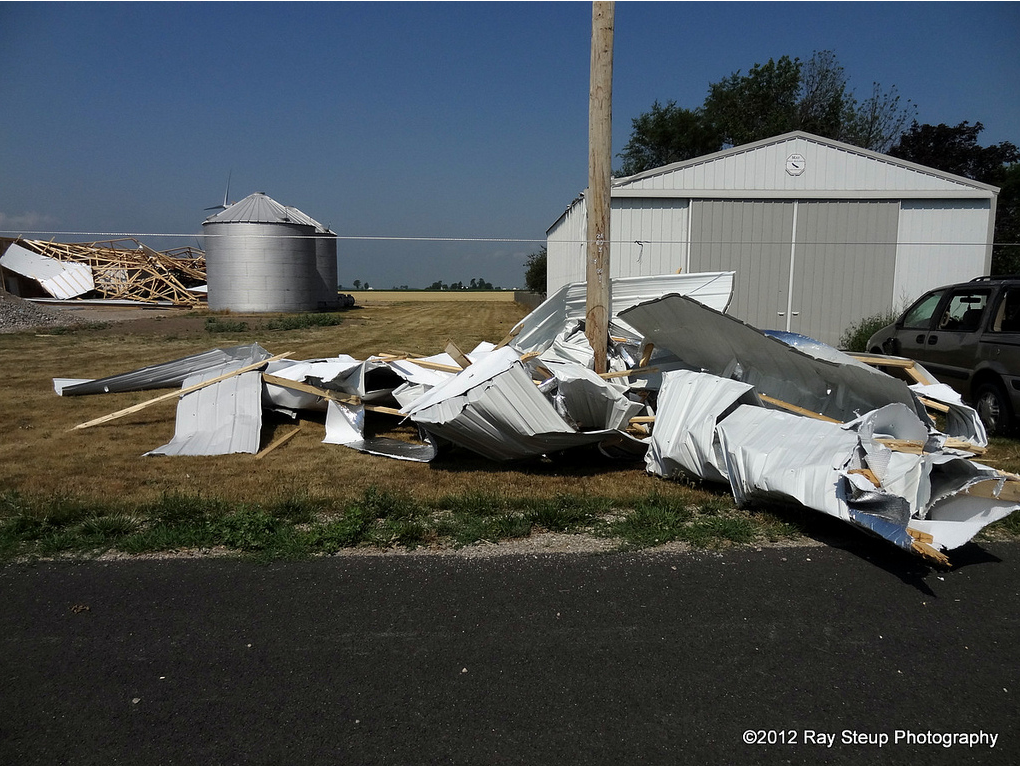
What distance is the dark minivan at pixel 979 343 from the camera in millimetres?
6996

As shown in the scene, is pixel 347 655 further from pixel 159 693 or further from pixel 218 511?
pixel 218 511

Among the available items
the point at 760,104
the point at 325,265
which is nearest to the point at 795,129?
the point at 760,104

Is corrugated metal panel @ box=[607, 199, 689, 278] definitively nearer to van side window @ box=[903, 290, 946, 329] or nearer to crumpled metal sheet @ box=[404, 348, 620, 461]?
van side window @ box=[903, 290, 946, 329]

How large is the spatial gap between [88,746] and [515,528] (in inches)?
107

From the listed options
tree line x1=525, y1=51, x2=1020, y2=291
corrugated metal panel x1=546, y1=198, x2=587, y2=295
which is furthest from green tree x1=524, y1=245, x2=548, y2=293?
corrugated metal panel x1=546, y1=198, x2=587, y2=295

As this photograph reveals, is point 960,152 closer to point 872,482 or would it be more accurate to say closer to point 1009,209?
point 1009,209

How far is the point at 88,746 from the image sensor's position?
2637mm

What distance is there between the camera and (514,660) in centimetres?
321

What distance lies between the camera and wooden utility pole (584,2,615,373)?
693 centimetres

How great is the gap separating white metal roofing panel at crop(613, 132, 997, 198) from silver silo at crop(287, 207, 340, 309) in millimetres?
26673

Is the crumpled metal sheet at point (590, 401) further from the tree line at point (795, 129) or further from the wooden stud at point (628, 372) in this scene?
the tree line at point (795, 129)

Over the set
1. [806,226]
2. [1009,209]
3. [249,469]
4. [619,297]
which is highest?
[1009,209]

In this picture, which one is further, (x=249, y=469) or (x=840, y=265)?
(x=840, y=265)

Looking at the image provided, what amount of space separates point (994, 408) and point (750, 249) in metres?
6.51
